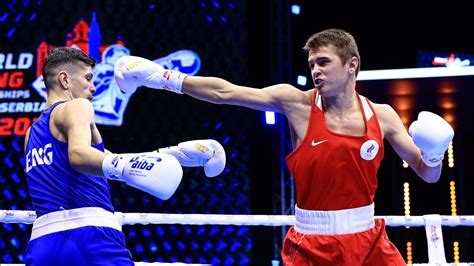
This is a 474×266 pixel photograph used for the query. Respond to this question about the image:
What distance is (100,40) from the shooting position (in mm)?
6320

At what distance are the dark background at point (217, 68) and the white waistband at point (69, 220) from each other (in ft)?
12.6

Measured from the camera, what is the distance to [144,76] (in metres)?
2.47

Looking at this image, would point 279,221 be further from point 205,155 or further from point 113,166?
point 113,166

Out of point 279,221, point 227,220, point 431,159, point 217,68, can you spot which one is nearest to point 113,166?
point 431,159

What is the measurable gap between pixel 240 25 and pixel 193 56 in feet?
1.68

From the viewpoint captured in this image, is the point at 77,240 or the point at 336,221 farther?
the point at 336,221

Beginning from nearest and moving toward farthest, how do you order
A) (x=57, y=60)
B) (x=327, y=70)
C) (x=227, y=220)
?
(x=57, y=60) < (x=327, y=70) < (x=227, y=220)

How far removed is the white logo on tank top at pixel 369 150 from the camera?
2.44 m

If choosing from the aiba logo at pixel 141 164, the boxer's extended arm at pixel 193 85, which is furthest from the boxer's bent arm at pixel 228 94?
the aiba logo at pixel 141 164

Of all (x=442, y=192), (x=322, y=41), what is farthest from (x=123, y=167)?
(x=442, y=192)

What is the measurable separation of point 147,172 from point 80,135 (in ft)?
0.86

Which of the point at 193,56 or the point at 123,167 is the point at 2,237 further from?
the point at 123,167

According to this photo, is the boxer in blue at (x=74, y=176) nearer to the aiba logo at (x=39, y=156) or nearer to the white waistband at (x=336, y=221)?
the aiba logo at (x=39, y=156)

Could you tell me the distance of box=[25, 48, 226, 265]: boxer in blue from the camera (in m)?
1.94
